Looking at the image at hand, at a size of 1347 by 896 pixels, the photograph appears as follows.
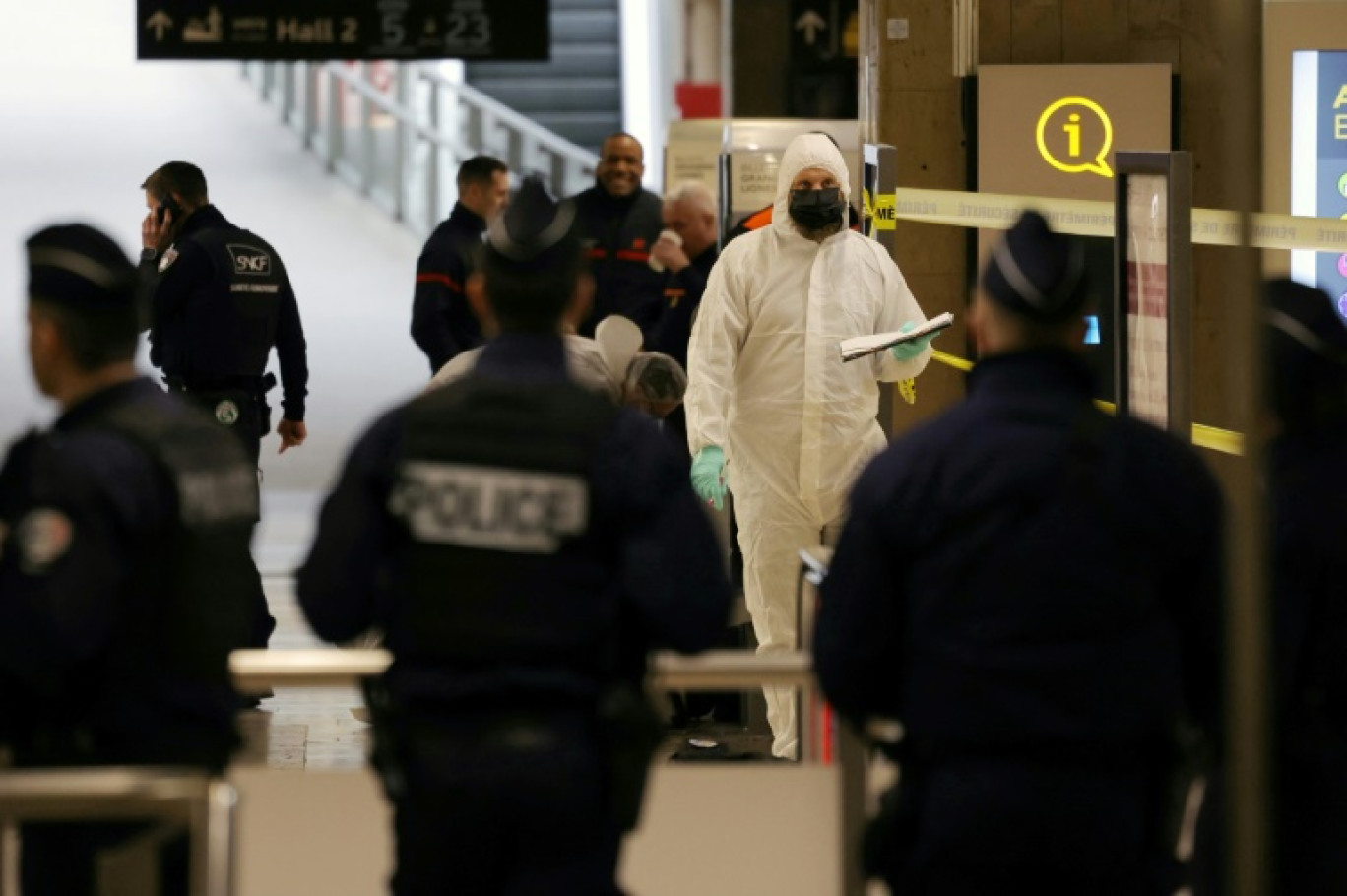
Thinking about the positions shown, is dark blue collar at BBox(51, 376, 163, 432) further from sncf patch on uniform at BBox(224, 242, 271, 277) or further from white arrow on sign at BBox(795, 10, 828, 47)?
white arrow on sign at BBox(795, 10, 828, 47)

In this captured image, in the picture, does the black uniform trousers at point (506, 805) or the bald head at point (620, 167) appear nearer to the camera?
the black uniform trousers at point (506, 805)

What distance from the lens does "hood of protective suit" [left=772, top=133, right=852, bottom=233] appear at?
6.29 metres

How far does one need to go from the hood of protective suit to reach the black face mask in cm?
3

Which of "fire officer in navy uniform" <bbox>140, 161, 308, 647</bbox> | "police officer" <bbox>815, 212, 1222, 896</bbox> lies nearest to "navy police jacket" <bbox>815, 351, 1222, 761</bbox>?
"police officer" <bbox>815, 212, 1222, 896</bbox>

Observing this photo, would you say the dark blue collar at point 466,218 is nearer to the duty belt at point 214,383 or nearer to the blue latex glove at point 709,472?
the duty belt at point 214,383

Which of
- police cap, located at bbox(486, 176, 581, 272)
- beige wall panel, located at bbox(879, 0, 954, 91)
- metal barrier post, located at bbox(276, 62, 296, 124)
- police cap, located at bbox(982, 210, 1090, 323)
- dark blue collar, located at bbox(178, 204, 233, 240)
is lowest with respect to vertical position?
police cap, located at bbox(982, 210, 1090, 323)

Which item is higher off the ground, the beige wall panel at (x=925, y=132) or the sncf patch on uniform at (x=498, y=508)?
the beige wall panel at (x=925, y=132)

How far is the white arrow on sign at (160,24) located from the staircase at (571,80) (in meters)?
8.59

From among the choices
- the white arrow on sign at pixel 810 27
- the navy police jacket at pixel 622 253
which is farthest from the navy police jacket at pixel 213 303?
the white arrow on sign at pixel 810 27

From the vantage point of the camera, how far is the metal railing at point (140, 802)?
2805 millimetres

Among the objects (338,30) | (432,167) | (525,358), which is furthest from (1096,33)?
(432,167)

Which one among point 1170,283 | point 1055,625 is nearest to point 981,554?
point 1055,625

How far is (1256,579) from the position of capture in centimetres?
266

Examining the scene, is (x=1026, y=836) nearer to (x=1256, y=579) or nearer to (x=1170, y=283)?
(x=1256, y=579)
